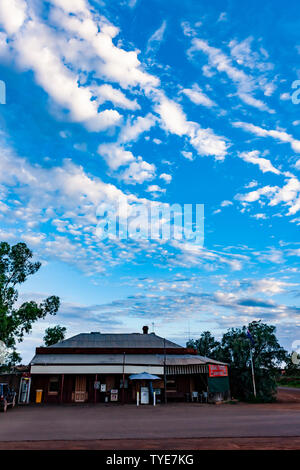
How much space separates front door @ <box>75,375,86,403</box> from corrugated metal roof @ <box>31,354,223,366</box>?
4.64 feet

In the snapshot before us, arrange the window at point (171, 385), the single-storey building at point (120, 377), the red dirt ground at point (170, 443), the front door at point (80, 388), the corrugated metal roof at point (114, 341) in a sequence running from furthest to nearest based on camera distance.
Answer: the corrugated metal roof at point (114, 341), the window at point (171, 385), the front door at point (80, 388), the single-storey building at point (120, 377), the red dirt ground at point (170, 443)

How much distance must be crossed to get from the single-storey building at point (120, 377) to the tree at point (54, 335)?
2260 cm

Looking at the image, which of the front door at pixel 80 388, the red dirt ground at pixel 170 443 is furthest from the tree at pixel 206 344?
the red dirt ground at pixel 170 443

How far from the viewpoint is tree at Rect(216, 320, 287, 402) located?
33844mm

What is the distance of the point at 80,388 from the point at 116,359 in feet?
12.8

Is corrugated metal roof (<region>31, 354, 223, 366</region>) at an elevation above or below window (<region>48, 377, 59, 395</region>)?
above

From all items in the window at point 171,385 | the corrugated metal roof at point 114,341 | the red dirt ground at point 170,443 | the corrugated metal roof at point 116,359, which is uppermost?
the corrugated metal roof at point 114,341

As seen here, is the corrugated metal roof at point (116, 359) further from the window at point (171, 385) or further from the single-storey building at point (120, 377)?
the window at point (171, 385)

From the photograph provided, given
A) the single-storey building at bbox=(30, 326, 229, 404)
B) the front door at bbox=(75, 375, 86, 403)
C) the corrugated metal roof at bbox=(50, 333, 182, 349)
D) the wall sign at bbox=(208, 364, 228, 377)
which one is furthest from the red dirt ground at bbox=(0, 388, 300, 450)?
the corrugated metal roof at bbox=(50, 333, 182, 349)

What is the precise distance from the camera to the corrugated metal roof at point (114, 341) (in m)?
35.5

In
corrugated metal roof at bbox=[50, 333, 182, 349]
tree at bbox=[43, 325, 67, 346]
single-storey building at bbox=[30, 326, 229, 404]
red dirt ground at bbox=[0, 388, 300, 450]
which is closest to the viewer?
red dirt ground at bbox=[0, 388, 300, 450]

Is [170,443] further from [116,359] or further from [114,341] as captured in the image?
[114,341]

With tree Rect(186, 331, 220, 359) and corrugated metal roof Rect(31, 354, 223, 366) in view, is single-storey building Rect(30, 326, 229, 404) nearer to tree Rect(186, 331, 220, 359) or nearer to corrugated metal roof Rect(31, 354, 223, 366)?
corrugated metal roof Rect(31, 354, 223, 366)
